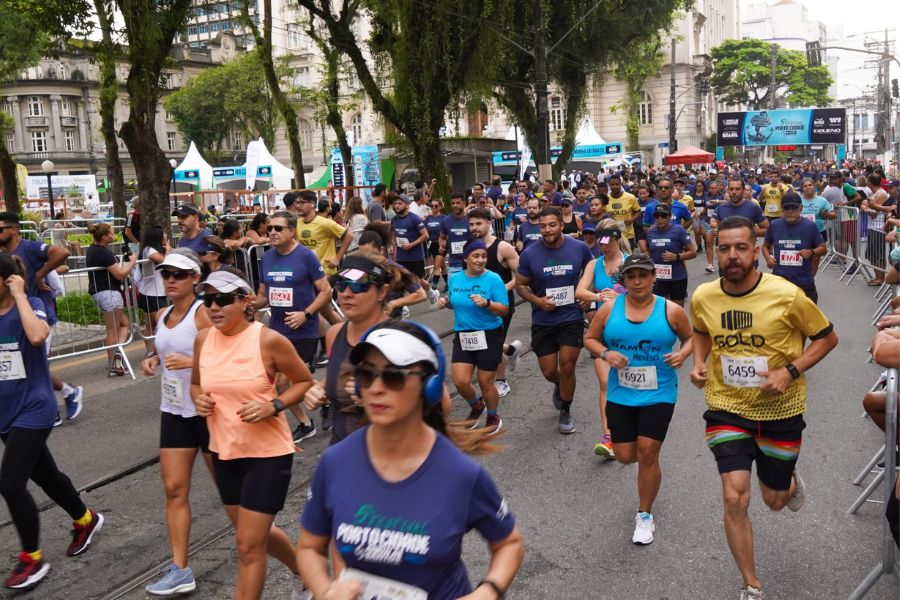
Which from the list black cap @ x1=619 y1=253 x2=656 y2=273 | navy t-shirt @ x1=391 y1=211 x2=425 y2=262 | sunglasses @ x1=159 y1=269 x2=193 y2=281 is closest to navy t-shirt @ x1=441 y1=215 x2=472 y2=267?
navy t-shirt @ x1=391 y1=211 x2=425 y2=262

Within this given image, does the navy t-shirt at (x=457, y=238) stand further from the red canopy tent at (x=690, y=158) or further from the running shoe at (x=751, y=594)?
the red canopy tent at (x=690, y=158)

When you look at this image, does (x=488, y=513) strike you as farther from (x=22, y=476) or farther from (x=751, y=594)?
(x=22, y=476)

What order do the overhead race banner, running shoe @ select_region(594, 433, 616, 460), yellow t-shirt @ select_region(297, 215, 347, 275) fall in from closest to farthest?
running shoe @ select_region(594, 433, 616, 460) < yellow t-shirt @ select_region(297, 215, 347, 275) < the overhead race banner

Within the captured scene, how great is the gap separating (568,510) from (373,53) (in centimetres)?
1769

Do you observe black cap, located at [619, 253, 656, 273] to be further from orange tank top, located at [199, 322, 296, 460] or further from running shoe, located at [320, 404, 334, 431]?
running shoe, located at [320, 404, 334, 431]

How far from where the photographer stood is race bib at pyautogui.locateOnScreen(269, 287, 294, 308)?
24.5 ft

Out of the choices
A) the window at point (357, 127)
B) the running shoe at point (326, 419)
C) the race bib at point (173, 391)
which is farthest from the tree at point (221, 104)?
the race bib at point (173, 391)

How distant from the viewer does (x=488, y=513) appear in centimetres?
248

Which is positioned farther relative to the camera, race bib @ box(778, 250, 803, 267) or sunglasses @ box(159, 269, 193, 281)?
race bib @ box(778, 250, 803, 267)

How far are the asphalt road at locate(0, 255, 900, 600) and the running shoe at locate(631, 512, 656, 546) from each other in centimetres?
5

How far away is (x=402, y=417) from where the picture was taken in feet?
8.02

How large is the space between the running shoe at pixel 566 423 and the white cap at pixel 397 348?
200 inches

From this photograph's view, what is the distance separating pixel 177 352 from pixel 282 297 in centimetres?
270

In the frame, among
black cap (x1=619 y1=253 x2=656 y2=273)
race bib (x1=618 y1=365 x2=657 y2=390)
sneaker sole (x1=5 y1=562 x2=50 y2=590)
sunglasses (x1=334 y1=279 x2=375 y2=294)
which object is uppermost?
sunglasses (x1=334 y1=279 x2=375 y2=294)
